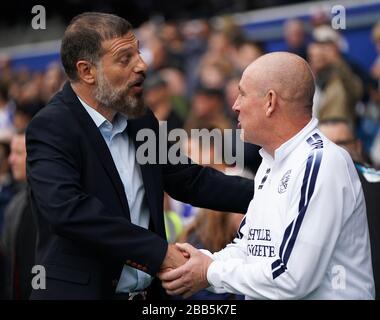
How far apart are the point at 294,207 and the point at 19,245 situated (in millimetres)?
2904

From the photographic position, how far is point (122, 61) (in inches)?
159

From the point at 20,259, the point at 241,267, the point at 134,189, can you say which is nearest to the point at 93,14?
the point at 134,189

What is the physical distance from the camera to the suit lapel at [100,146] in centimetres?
390

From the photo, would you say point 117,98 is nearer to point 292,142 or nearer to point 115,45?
point 115,45

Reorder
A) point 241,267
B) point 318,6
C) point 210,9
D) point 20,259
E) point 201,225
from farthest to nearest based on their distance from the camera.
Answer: point 210,9 < point 318,6 < point 20,259 < point 201,225 < point 241,267

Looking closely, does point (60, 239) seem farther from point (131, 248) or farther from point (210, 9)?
point (210, 9)

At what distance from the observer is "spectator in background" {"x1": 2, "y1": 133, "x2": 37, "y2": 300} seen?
17.9 feet

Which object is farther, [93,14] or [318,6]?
[318,6]

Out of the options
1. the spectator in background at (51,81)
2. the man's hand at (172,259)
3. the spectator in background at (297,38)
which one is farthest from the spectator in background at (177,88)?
the man's hand at (172,259)

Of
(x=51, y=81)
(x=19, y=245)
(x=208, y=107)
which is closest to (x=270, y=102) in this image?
(x=19, y=245)

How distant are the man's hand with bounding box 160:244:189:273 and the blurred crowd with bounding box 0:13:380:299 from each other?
0.88m

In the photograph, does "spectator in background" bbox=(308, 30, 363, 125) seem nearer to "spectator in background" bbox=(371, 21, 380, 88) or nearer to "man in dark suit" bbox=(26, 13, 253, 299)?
"spectator in background" bbox=(371, 21, 380, 88)

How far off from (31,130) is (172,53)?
745 centimetres

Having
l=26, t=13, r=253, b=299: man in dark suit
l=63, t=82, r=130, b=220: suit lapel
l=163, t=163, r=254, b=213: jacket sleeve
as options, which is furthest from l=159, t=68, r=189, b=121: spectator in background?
l=63, t=82, r=130, b=220: suit lapel
